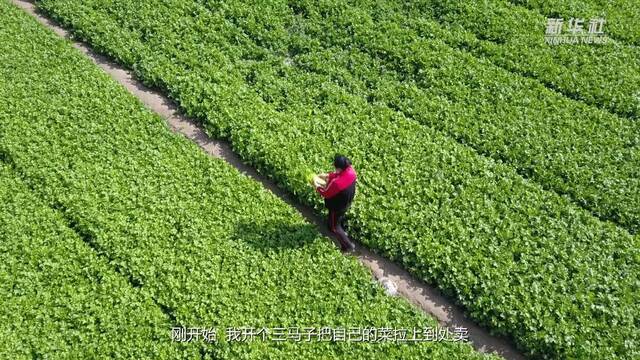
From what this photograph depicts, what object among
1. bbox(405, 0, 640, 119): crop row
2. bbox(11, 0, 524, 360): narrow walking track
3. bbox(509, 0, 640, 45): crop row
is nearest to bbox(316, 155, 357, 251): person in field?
bbox(11, 0, 524, 360): narrow walking track

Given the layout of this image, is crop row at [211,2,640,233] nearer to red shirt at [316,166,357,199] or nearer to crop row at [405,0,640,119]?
crop row at [405,0,640,119]

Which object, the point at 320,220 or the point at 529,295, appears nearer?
the point at 529,295

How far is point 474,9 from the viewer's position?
56.0ft

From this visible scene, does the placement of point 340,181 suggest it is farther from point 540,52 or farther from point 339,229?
point 540,52

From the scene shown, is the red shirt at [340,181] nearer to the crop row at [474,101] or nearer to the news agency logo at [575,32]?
the crop row at [474,101]

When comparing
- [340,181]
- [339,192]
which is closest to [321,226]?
[339,192]

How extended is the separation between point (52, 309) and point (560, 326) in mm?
8539

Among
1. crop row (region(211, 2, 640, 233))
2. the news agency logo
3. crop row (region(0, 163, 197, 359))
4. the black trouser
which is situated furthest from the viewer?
the news agency logo

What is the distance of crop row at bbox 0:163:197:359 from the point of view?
911cm

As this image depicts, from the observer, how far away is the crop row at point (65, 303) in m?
9.11

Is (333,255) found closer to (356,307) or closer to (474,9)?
(356,307)

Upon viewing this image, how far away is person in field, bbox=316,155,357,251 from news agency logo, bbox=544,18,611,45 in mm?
9364

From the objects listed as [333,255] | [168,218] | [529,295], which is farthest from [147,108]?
[529,295]

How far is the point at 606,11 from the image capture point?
56.6 feet
